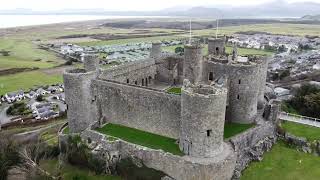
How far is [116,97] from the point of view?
101 ft

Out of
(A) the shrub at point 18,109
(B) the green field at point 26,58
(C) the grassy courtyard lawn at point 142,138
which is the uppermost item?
(C) the grassy courtyard lawn at point 142,138

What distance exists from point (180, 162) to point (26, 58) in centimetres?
8204

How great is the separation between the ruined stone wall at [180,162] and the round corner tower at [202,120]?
73 centimetres

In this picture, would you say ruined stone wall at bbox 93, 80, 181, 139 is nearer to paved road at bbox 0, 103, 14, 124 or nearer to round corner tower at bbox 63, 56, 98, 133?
round corner tower at bbox 63, 56, 98, 133

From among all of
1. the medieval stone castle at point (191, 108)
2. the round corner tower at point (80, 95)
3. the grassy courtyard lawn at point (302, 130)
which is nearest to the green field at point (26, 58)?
the medieval stone castle at point (191, 108)

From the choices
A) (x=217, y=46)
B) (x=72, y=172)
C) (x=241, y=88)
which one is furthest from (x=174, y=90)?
(x=72, y=172)

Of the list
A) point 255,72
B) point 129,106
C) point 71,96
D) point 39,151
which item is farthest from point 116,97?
point 255,72

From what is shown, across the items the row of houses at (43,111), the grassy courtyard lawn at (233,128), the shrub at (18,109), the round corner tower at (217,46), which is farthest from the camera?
the shrub at (18,109)

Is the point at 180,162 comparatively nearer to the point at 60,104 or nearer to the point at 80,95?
the point at 80,95

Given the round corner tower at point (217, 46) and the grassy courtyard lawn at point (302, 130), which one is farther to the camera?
the round corner tower at point (217, 46)

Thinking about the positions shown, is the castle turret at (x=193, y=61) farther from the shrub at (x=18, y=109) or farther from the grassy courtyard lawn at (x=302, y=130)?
the shrub at (x=18, y=109)

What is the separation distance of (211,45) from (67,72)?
1548cm

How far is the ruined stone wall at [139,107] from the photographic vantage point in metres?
28.2

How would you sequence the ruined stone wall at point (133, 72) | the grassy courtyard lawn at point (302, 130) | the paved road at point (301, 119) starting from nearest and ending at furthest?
the grassy courtyard lawn at point (302, 130), the ruined stone wall at point (133, 72), the paved road at point (301, 119)
